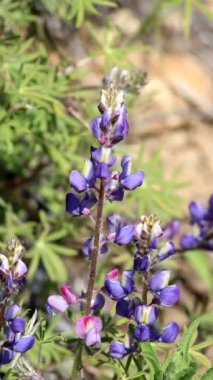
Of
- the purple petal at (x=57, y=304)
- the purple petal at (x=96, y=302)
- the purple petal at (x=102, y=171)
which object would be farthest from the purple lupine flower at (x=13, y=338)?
the purple petal at (x=102, y=171)

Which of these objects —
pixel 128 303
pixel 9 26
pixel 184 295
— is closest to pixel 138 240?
pixel 128 303

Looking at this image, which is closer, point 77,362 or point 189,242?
point 77,362

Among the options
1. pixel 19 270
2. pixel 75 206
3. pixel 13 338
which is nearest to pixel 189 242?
pixel 75 206

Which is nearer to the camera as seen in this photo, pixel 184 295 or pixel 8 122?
pixel 8 122

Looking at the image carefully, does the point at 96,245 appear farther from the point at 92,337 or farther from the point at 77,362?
the point at 77,362

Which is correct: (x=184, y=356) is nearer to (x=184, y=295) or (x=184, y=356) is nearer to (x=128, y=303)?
(x=128, y=303)

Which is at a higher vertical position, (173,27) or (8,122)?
(8,122)

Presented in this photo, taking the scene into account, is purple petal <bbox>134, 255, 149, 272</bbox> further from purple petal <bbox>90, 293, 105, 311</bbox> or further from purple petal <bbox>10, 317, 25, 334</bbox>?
purple petal <bbox>10, 317, 25, 334</bbox>
